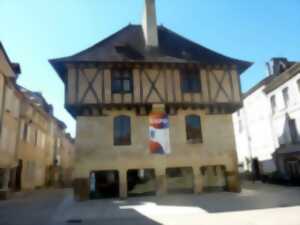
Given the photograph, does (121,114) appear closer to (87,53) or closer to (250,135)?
(87,53)

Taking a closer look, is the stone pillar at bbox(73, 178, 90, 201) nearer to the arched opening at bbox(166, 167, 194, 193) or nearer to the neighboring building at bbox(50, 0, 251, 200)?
the neighboring building at bbox(50, 0, 251, 200)

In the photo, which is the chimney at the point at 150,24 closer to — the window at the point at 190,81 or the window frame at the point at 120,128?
the window at the point at 190,81

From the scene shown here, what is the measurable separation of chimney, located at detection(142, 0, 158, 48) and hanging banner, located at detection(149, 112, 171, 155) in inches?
159

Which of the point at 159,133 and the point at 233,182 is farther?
the point at 233,182

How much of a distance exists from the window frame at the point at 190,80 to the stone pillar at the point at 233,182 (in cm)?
443

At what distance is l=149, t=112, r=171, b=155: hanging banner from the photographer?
13.4m

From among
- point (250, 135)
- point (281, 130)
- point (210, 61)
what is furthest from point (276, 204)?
point (250, 135)

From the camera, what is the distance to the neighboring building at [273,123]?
17094 millimetres

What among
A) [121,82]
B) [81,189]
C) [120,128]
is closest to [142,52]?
[121,82]

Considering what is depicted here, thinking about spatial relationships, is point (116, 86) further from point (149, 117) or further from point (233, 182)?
point (233, 182)

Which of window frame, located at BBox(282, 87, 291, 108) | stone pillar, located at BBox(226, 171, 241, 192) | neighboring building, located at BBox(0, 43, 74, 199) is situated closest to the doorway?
neighboring building, located at BBox(0, 43, 74, 199)

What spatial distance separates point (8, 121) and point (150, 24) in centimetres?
973

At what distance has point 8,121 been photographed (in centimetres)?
1596

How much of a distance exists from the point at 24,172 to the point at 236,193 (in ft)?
45.9
